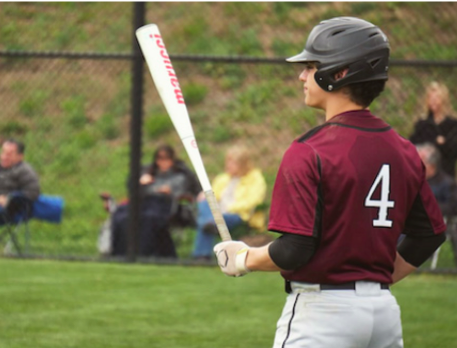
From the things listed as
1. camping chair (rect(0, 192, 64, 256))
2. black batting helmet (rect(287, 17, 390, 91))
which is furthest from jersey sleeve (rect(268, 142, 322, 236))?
camping chair (rect(0, 192, 64, 256))

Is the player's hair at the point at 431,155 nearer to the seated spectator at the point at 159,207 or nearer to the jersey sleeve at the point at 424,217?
the seated spectator at the point at 159,207

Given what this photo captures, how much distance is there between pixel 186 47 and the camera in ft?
47.3

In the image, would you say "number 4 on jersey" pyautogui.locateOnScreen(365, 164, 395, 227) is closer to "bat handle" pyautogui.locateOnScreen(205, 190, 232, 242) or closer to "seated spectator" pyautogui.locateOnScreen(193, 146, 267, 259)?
"bat handle" pyautogui.locateOnScreen(205, 190, 232, 242)

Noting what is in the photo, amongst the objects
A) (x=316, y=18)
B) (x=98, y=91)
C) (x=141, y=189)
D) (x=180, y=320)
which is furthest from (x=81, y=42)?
(x=180, y=320)

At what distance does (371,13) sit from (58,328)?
892 centimetres

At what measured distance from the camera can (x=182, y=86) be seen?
1413 centimetres

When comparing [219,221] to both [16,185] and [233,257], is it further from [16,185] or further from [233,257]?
[16,185]

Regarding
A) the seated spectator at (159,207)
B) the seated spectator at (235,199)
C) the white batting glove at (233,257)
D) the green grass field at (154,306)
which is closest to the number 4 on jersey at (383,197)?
the white batting glove at (233,257)

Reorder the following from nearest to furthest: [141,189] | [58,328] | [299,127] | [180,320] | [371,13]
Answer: [58,328] → [180,320] → [141,189] → [299,127] → [371,13]

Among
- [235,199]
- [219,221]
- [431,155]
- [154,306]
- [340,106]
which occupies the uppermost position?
[340,106]

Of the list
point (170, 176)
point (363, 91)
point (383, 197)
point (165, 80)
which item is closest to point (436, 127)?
point (170, 176)

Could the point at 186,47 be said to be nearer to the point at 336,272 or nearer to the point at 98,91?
the point at 98,91

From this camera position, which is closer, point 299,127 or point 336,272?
point 336,272

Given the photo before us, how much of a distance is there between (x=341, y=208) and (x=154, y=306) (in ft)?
14.5
